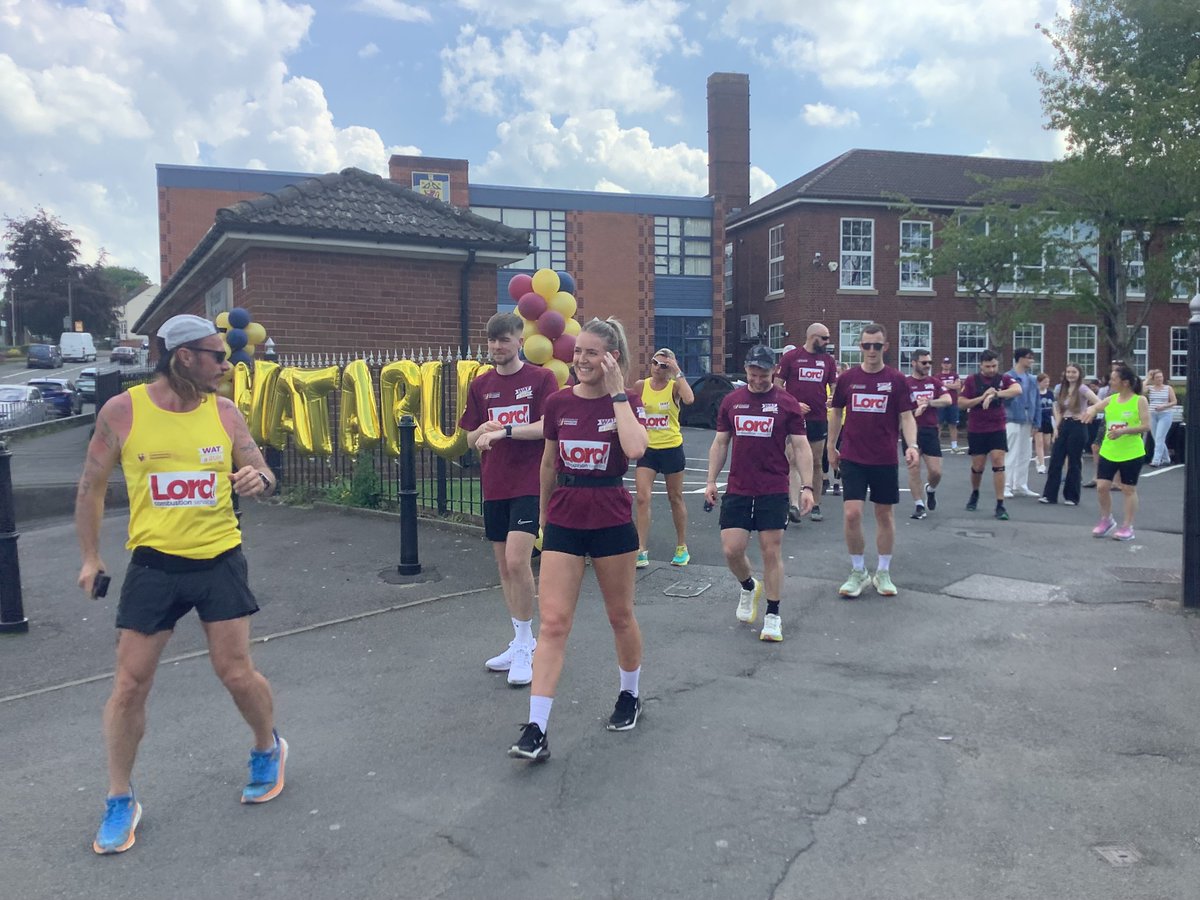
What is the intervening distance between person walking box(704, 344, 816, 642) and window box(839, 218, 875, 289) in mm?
30240

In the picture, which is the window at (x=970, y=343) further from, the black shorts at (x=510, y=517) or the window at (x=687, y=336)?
the black shorts at (x=510, y=517)

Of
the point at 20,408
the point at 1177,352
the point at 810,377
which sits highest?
the point at 1177,352

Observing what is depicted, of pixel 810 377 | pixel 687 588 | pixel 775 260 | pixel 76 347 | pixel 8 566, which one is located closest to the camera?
pixel 8 566

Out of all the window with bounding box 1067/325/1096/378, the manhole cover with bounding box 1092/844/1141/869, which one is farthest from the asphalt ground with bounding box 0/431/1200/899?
the window with bounding box 1067/325/1096/378

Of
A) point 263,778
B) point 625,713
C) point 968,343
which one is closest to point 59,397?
point 968,343

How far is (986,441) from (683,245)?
101ft

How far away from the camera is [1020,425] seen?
12.3 metres

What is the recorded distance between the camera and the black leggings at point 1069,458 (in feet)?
38.1

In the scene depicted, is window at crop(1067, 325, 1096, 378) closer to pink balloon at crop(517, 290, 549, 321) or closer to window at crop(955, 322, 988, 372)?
window at crop(955, 322, 988, 372)

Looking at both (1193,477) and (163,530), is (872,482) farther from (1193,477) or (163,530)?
(163,530)

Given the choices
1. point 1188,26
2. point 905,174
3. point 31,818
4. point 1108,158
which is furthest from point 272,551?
point 905,174

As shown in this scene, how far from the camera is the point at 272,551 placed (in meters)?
8.93

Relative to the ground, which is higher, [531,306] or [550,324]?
[531,306]

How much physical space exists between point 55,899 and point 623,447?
2647 millimetres
